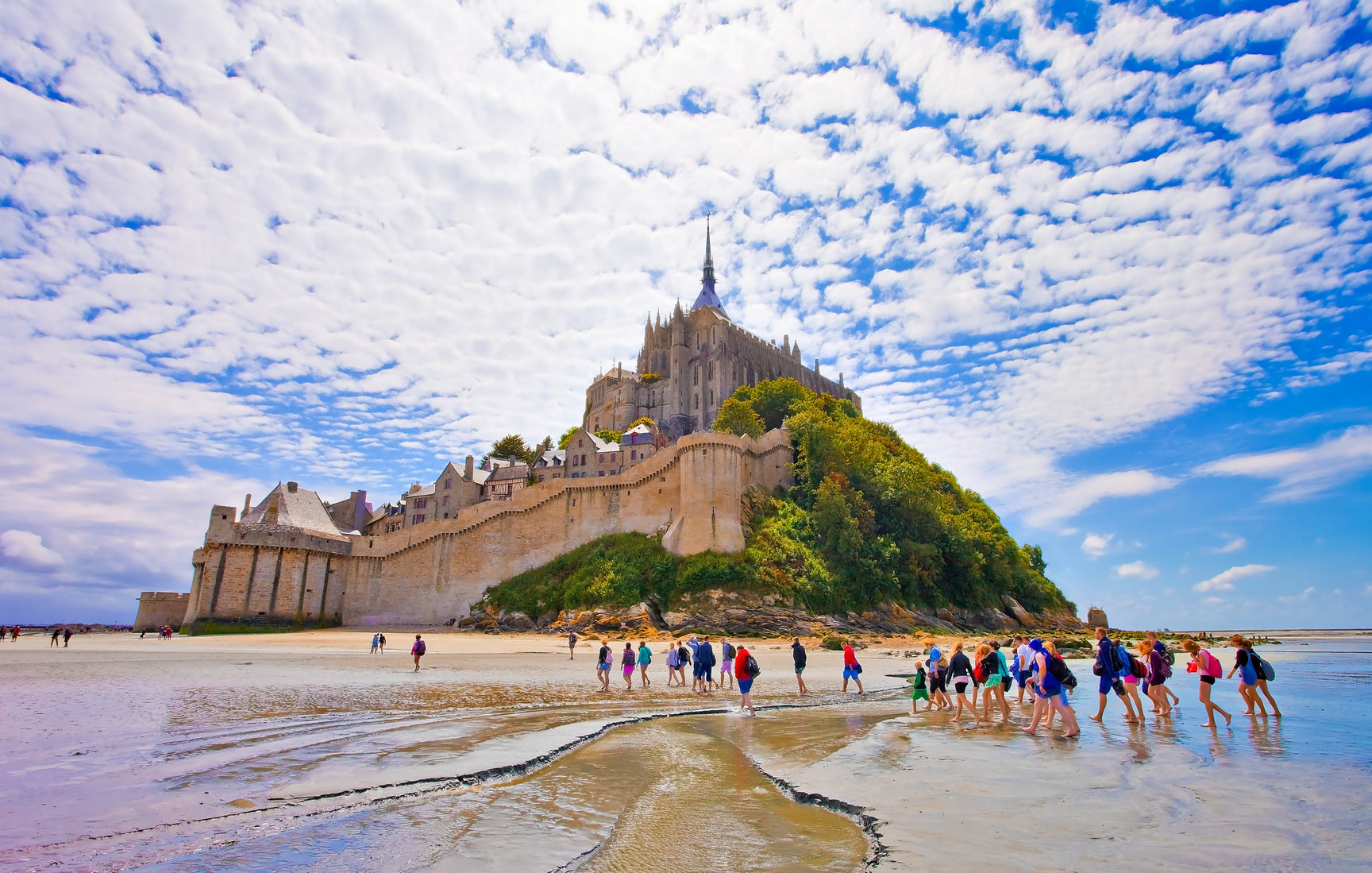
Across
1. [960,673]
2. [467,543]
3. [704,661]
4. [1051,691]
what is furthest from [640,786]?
[467,543]

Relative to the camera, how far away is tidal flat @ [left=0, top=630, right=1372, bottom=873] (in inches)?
213

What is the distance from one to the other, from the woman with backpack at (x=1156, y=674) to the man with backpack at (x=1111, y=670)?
1.33 feet

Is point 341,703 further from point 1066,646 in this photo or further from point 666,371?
point 666,371

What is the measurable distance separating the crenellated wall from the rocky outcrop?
415 cm

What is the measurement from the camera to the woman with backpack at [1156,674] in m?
12.6

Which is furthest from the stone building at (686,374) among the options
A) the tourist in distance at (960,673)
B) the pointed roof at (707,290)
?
the tourist in distance at (960,673)

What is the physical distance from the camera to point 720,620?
4066 centimetres

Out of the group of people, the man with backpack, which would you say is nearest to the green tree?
the group of people

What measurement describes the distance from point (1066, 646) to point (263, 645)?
3921 cm

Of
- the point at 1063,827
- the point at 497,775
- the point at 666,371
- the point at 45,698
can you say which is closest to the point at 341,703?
the point at 45,698

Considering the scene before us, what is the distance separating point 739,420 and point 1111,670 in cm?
5240

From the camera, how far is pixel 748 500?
50125mm

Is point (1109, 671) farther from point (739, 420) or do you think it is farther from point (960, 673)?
point (739, 420)

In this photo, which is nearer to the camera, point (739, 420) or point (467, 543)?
point (467, 543)
